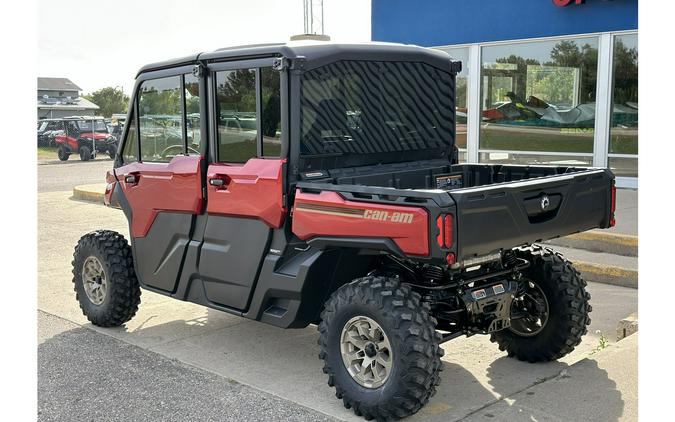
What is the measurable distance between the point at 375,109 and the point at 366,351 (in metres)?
1.83

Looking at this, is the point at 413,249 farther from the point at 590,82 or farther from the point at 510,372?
the point at 590,82

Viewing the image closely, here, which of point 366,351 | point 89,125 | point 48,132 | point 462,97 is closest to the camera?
point 366,351

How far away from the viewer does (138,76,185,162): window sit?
5.87 m

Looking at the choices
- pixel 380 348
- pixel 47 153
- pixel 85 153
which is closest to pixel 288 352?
pixel 380 348

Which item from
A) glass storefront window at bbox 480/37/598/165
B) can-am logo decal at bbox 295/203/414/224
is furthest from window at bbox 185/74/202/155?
glass storefront window at bbox 480/37/598/165

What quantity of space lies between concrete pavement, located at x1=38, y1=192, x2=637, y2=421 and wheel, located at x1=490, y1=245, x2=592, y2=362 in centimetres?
15

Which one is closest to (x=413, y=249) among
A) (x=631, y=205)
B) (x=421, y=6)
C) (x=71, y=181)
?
(x=631, y=205)

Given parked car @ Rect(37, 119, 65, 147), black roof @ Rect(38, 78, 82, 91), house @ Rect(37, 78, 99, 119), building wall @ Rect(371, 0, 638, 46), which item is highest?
black roof @ Rect(38, 78, 82, 91)

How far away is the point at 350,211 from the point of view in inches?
174

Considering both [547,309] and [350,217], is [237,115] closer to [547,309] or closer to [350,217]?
[350,217]

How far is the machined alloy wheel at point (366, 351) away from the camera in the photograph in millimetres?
4441

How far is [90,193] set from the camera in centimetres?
1650

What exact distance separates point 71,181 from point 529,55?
13.6m

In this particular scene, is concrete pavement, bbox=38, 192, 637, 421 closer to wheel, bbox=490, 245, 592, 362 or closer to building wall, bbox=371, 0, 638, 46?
wheel, bbox=490, 245, 592, 362
